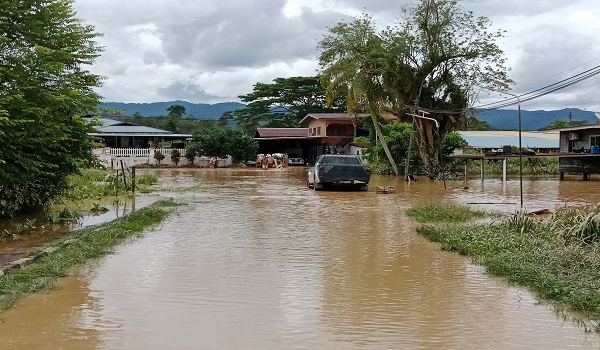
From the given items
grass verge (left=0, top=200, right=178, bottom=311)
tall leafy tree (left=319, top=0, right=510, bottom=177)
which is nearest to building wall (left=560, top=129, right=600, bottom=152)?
tall leafy tree (left=319, top=0, right=510, bottom=177)

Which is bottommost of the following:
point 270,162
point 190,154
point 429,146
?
point 270,162

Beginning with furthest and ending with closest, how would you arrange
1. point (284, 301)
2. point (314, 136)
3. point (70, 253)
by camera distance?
point (314, 136)
point (70, 253)
point (284, 301)

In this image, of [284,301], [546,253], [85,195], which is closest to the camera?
[284,301]

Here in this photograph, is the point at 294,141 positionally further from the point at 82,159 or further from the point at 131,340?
the point at 131,340

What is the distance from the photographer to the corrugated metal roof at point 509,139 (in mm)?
50241

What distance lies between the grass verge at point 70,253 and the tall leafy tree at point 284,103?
5657 centimetres

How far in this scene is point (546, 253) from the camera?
368 inches

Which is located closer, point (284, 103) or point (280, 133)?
point (280, 133)

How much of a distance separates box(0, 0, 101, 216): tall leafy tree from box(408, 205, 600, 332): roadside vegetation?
8.10 meters

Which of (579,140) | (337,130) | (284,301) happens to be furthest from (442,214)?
(337,130)

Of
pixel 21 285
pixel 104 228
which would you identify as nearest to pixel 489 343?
pixel 21 285

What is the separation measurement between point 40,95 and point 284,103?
6140 cm

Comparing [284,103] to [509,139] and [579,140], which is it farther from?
[579,140]

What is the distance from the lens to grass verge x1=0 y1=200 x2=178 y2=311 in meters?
7.76
